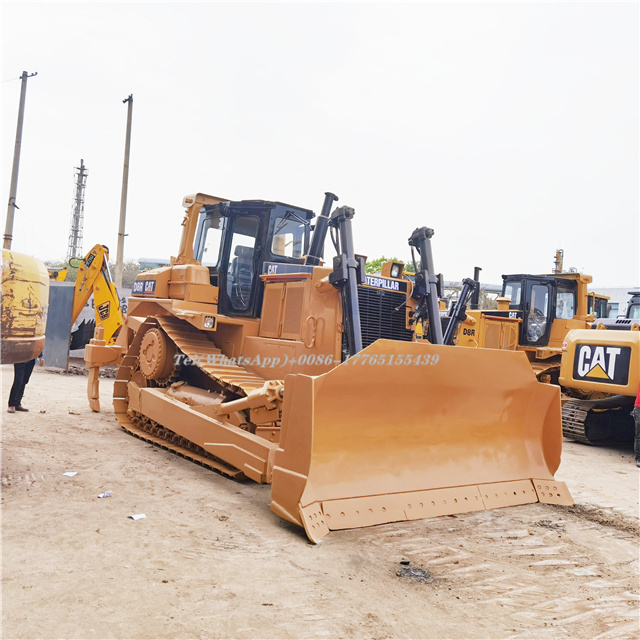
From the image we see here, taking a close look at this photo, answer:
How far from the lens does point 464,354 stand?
177 inches

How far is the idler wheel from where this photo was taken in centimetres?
665

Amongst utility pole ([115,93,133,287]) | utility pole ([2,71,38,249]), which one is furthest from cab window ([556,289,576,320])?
utility pole ([2,71,38,249])

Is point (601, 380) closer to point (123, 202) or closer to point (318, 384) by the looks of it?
point (318, 384)

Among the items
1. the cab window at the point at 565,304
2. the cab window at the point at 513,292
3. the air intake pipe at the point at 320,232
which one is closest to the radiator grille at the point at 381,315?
the air intake pipe at the point at 320,232

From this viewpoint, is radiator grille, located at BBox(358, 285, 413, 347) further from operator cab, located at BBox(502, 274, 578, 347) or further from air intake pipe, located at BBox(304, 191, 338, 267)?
operator cab, located at BBox(502, 274, 578, 347)

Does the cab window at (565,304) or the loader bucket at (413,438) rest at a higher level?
the cab window at (565,304)

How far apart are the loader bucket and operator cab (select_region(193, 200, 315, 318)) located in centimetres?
267

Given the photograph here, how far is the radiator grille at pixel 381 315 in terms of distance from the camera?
19.0 feet

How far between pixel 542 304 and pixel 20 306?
11.5 metres

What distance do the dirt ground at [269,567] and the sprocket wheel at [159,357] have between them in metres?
1.64

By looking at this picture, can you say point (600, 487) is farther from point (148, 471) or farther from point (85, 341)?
point (85, 341)

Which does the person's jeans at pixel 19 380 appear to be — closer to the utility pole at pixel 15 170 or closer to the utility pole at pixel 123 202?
the utility pole at pixel 123 202

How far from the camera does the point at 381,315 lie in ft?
19.6

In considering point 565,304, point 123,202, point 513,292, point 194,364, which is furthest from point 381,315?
point 123,202
